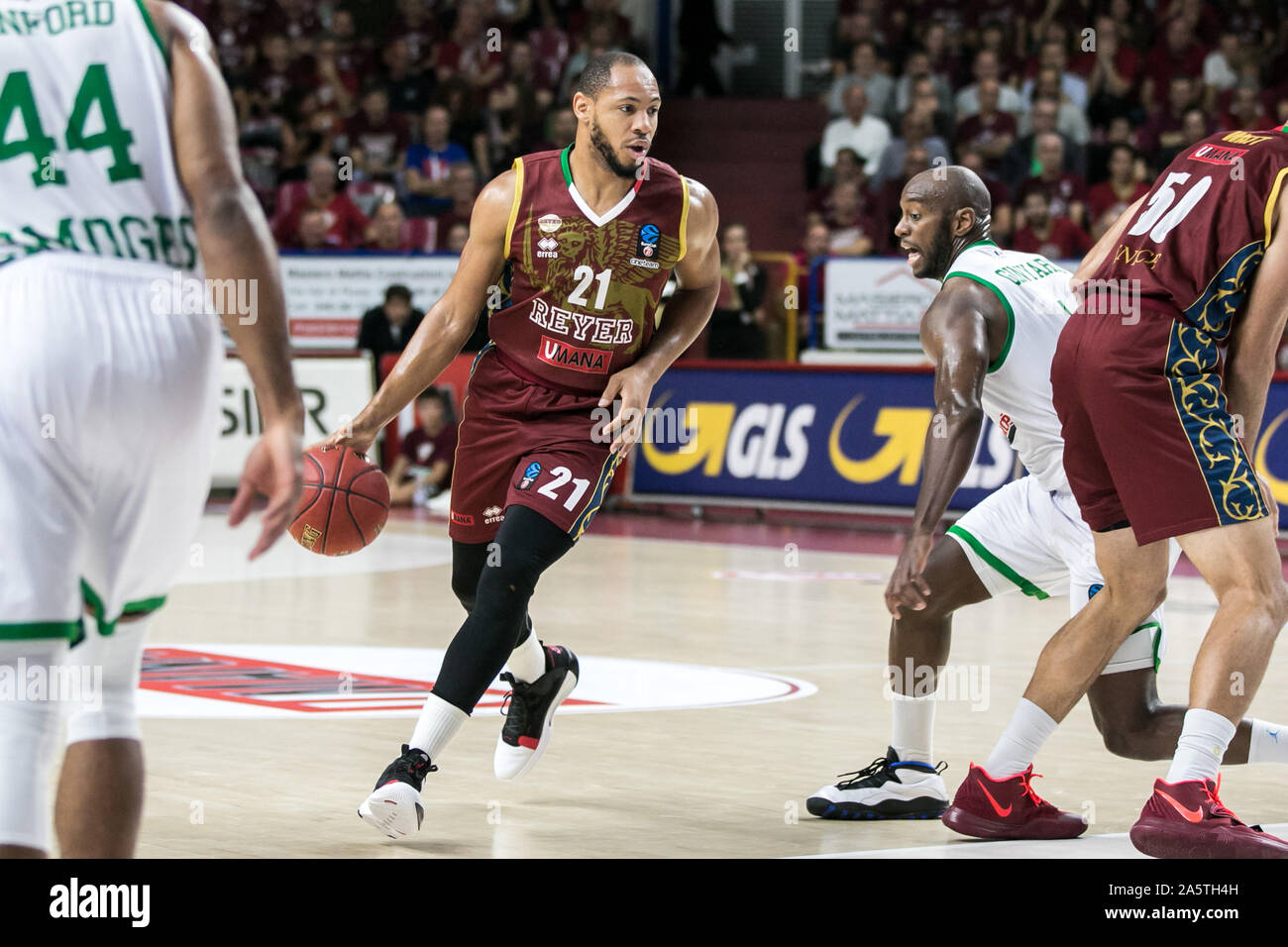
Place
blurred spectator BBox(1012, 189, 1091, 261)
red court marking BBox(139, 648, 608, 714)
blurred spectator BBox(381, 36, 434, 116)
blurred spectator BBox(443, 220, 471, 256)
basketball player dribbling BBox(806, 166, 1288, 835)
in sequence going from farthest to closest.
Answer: blurred spectator BBox(381, 36, 434, 116)
blurred spectator BBox(443, 220, 471, 256)
blurred spectator BBox(1012, 189, 1091, 261)
red court marking BBox(139, 648, 608, 714)
basketball player dribbling BBox(806, 166, 1288, 835)

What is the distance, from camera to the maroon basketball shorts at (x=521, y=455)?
571 cm

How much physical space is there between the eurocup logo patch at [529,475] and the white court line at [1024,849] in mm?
1420

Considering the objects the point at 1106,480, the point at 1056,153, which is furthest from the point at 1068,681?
the point at 1056,153

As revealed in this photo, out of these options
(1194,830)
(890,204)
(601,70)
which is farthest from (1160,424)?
(890,204)

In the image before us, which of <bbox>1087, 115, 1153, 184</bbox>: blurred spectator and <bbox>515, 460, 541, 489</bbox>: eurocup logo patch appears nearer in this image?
<bbox>515, 460, 541, 489</bbox>: eurocup logo patch

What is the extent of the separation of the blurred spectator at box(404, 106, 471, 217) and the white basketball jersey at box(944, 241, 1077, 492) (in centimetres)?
1423

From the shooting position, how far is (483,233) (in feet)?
19.5

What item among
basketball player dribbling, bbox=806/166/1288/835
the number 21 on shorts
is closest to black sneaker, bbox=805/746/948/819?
basketball player dribbling, bbox=806/166/1288/835

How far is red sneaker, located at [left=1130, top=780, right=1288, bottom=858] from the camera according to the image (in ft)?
15.2

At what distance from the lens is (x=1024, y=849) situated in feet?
16.7

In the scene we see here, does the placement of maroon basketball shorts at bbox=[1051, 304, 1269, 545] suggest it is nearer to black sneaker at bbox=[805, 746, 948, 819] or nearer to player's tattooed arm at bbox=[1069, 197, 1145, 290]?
player's tattooed arm at bbox=[1069, 197, 1145, 290]

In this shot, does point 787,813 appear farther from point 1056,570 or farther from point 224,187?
point 224,187

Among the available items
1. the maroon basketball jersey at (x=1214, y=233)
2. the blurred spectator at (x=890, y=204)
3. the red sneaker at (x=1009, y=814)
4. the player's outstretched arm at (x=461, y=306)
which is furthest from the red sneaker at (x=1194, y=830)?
the blurred spectator at (x=890, y=204)

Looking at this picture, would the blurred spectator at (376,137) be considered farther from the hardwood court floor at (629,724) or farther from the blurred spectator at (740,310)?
the hardwood court floor at (629,724)
